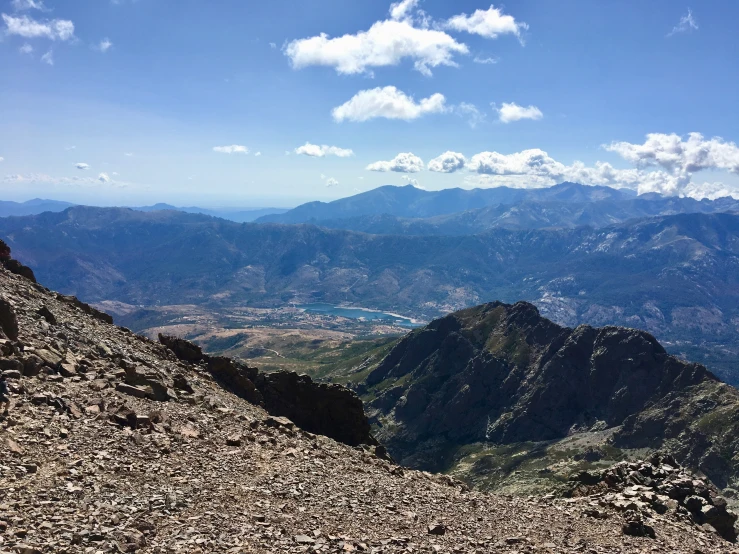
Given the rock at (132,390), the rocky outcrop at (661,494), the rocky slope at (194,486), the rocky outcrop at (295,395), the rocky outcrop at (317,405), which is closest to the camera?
the rocky slope at (194,486)

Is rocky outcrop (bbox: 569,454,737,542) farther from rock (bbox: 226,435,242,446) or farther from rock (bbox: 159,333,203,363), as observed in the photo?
rock (bbox: 159,333,203,363)

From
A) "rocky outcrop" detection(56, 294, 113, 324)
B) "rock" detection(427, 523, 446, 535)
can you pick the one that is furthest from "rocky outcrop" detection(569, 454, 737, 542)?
"rocky outcrop" detection(56, 294, 113, 324)

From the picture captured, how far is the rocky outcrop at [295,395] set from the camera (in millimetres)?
55656

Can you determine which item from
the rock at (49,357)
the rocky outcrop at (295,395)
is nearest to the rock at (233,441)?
the rock at (49,357)

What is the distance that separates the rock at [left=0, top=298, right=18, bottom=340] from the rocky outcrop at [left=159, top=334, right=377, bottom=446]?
22869 millimetres

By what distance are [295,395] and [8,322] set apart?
38.8 m

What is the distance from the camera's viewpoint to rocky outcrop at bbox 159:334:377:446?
183ft

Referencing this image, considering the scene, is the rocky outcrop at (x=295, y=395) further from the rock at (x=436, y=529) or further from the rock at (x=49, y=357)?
the rock at (x=436, y=529)

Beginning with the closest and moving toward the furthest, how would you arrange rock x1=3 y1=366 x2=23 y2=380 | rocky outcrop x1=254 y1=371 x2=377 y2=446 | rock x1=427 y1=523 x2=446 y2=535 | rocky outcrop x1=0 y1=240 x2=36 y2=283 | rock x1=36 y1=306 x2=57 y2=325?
rock x1=427 y1=523 x2=446 y2=535, rock x1=3 y1=366 x2=23 y2=380, rock x1=36 y1=306 x2=57 y2=325, rocky outcrop x1=0 y1=240 x2=36 y2=283, rocky outcrop x1=254 y1=371 x2=377 y2=446

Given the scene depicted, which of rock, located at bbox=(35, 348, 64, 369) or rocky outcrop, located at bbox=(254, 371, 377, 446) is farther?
rocky outcrop, located at bbox=(254, 371, 377, 446)

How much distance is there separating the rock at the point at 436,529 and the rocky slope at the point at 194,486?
13 centimetres

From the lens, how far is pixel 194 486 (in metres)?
23.4

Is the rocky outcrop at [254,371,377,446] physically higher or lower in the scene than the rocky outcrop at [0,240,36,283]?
lower

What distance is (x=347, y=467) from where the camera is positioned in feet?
110
